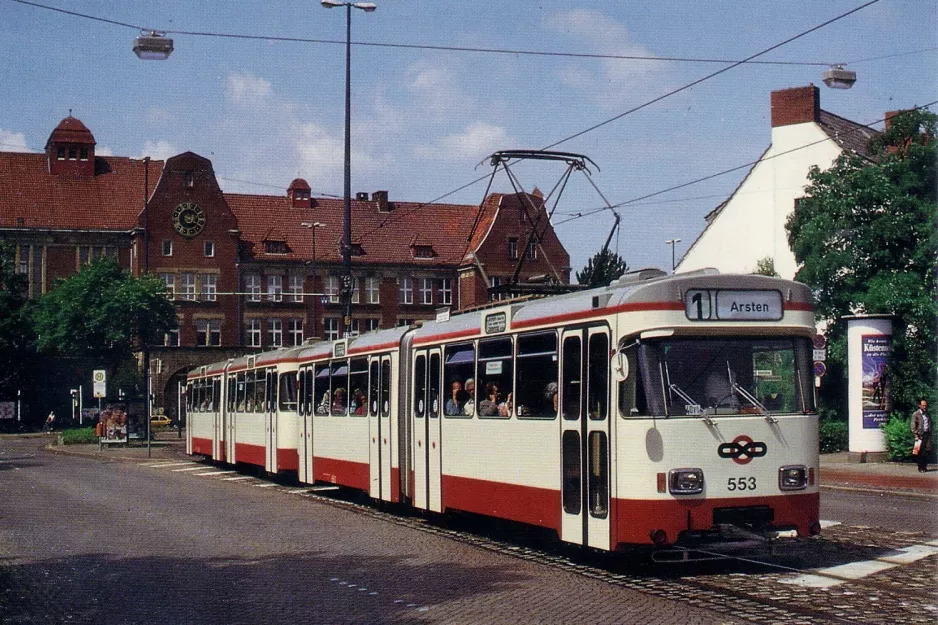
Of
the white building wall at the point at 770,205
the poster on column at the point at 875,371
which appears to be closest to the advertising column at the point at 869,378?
the poster on column at the point at 875,371

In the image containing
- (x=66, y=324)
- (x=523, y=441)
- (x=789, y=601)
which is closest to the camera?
(x=789, y=601)

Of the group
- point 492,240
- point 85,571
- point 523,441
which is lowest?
point 85,571

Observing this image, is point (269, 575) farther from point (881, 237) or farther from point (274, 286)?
point (274, 286)

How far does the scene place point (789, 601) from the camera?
10883mm

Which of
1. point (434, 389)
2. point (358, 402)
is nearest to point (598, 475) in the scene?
point (434, 389)

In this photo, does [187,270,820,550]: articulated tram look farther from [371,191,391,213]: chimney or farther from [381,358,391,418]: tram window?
[371,191,391,213]: chimney

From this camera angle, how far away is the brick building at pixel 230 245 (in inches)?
3602

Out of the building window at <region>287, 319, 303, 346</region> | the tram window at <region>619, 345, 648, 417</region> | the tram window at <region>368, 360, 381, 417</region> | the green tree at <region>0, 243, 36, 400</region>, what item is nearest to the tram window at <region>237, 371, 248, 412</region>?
the tram window at <region>368, 360, 381, 417</region>

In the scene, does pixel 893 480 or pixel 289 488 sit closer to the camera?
pixel 893 480

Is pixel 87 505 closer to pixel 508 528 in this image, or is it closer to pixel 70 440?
pixel 508 528

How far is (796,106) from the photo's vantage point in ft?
177

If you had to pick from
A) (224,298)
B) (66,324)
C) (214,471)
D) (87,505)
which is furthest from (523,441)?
(224,298)

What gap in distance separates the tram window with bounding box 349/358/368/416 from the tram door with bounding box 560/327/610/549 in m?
8.03

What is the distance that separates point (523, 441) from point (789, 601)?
4543mm
